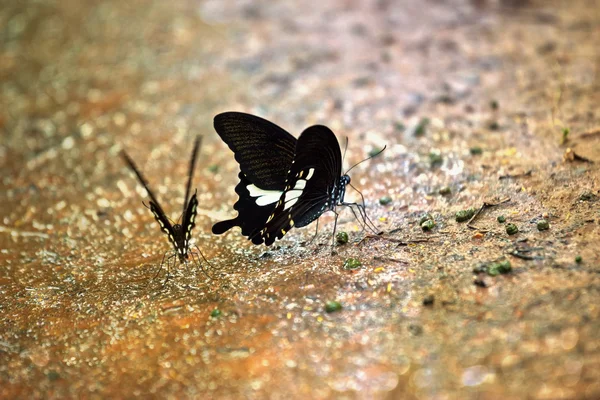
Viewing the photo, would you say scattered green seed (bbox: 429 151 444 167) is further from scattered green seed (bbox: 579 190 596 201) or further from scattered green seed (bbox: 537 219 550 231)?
scattered green seed (bbox: 537 219 550 231)

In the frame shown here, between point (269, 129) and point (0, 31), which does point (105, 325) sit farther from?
point (0, 31)

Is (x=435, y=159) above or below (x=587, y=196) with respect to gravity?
above

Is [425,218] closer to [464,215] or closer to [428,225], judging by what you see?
[428,225]

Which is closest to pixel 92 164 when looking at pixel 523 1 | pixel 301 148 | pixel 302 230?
pixel 302 230

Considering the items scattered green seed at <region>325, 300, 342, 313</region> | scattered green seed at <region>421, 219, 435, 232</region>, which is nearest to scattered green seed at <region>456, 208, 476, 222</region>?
scattered green seed at <region>421, 219, 435, 232</region>

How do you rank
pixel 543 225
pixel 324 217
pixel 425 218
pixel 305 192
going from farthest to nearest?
pixel 324 217, pixel 425 218, pixel 305 192, pixel 543 225

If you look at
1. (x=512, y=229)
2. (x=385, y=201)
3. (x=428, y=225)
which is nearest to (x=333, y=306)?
(x=428, y=225)

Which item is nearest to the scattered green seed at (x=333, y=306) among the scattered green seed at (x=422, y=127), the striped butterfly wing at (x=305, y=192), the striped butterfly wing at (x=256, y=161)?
the striped butterfly wing at (x=305, y=192)

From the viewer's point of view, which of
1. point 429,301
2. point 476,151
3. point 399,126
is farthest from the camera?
point 399,126
